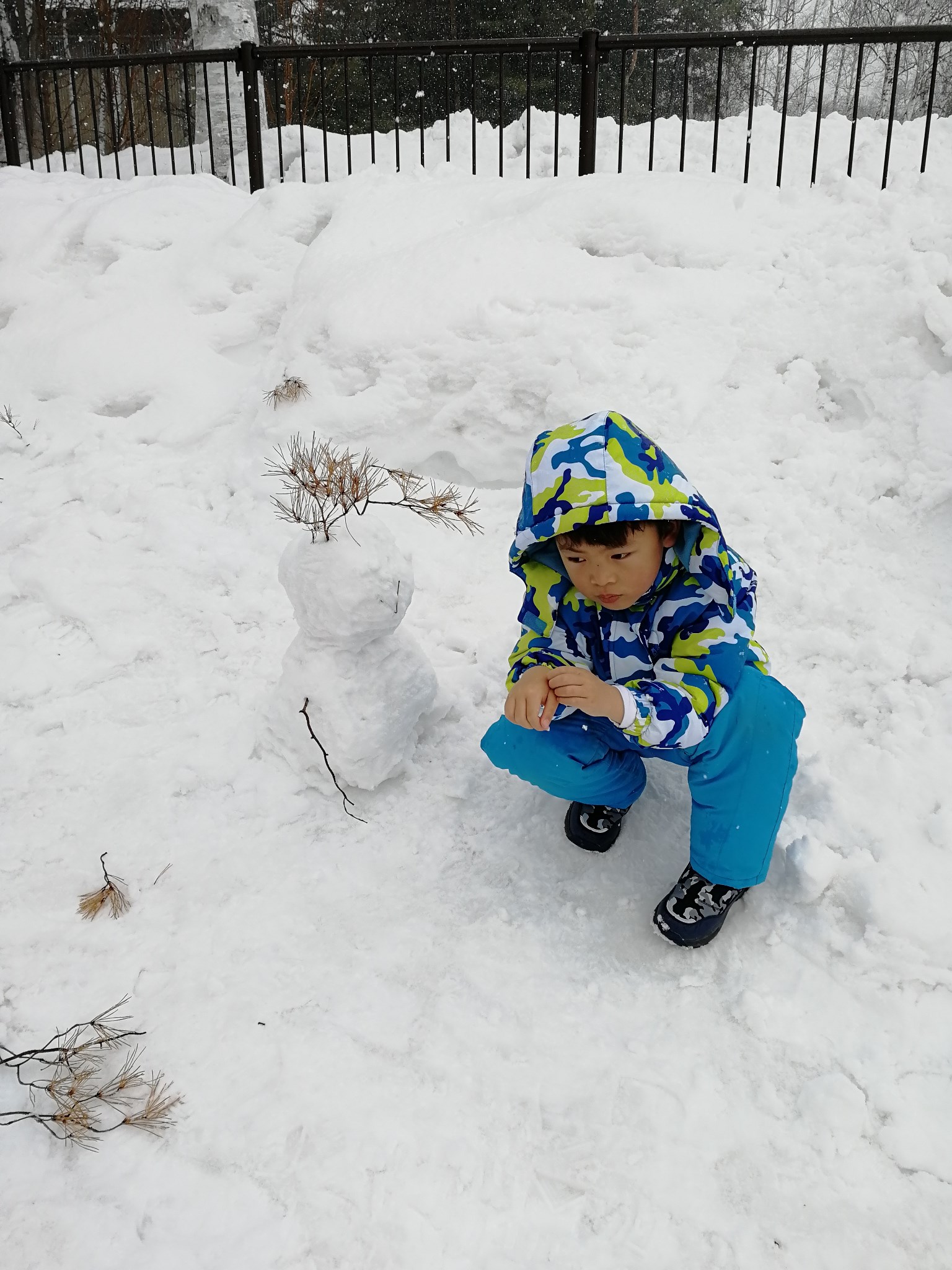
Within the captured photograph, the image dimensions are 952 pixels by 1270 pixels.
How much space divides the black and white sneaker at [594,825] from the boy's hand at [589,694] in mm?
509

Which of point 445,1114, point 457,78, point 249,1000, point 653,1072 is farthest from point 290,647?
point 457,78

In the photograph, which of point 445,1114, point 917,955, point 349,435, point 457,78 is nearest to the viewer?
point 445,1114

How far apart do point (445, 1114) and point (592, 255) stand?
376cm

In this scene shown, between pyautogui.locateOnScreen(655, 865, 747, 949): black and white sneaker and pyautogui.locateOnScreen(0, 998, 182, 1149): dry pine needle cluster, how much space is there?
1.07 metres

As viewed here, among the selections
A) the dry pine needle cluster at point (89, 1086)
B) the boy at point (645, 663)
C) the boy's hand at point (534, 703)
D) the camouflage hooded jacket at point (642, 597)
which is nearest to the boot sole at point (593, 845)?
the boy at point (645, 663)

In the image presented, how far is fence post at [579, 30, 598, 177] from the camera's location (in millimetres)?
5078

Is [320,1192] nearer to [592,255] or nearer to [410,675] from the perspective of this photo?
[410,675]

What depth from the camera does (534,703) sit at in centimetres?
172

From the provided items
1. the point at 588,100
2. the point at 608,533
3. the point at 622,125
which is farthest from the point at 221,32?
the point at 608,533

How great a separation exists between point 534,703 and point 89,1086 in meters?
1.13

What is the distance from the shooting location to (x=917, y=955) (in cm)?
180

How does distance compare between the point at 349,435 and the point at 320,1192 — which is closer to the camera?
the point at 320,1192

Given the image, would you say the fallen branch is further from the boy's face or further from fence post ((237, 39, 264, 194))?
A: fence post ((237, 39, 264, 194))

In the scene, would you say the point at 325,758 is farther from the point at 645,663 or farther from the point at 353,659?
the point at 645,663
